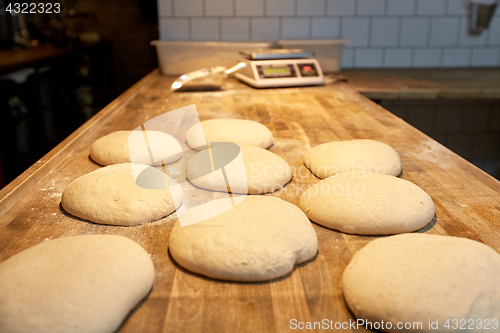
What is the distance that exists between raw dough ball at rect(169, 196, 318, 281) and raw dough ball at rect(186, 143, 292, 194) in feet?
0.64

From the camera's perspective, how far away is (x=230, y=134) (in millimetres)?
1390

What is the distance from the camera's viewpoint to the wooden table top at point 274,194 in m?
0.62

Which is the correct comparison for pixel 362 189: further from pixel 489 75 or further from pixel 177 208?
pixel 489 75

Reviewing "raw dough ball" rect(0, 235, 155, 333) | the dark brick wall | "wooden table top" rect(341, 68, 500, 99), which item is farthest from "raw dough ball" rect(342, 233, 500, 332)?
the dark brick wall

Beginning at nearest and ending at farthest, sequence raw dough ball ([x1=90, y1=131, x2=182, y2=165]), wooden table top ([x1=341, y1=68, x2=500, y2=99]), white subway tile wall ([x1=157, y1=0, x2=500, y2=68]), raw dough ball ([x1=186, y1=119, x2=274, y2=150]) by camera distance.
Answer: raw dough ball ([x1=90, y1=131, x2=182, y2=165])
raw dough ball ([x1=186, y1=119, x2=274, y2=150])
wooden table top ([x1=341, y1=68, x2=500, y2=99])
white subway tile wall ([x1=157, y1=0, x2=500, y2=68])

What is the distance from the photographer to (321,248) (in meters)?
0.81

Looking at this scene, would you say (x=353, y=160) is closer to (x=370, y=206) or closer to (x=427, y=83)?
(x=370, y=206)

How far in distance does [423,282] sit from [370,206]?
0.91 feet

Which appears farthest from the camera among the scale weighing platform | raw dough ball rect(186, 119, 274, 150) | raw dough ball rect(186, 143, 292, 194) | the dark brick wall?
the dark brick wall

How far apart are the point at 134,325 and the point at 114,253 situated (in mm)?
158

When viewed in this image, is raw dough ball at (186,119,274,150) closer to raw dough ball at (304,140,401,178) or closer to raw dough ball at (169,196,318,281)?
raw dough ball at (304,140,401,178)

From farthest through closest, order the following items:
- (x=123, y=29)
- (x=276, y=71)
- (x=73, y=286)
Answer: (x=123, y=29) < (x=276, y=71) < (x=73, y=286)

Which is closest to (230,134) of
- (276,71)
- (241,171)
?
(241,171)

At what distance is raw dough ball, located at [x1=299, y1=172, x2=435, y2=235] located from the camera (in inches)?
33.8
